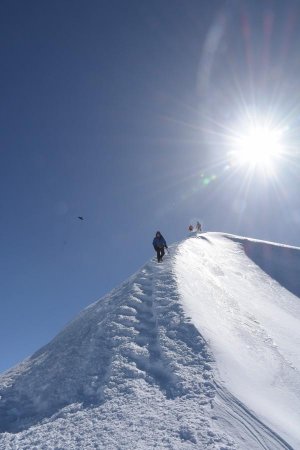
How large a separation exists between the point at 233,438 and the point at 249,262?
22.3m

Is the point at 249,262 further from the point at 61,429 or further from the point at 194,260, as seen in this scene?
the point at 61,429

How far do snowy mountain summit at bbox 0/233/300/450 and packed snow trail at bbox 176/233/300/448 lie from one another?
5 cm

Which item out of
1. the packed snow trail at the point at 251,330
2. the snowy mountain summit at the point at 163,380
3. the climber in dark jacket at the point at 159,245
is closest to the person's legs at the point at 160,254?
the climber in dark jacket at the point at 159,245

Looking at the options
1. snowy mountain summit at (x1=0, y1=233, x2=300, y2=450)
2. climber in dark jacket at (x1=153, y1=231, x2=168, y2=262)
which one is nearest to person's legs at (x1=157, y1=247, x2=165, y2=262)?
climber in dark jacket at (x1=153, y1=231, x2=168, y2=262)

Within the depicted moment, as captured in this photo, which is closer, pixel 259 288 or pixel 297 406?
pixel 297 406

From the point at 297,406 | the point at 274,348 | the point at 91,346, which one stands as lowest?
the point at 297,406

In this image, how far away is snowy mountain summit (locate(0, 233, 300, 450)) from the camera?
7.06m

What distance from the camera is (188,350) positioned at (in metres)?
9.94

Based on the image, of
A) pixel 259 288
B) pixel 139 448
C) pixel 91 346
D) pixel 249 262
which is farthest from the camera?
pixel 249 262

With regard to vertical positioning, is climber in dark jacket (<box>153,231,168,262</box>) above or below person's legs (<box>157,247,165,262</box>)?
above

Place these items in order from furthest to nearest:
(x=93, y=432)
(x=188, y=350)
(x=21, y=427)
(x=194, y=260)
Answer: (x=194, y=260)
(x=188, y=350)
(x=21, y=427)
(x=93, y=432)

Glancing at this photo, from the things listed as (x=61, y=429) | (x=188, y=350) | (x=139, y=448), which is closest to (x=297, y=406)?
(x=188, y=350)

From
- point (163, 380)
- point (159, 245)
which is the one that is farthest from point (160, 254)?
point (163, 380)

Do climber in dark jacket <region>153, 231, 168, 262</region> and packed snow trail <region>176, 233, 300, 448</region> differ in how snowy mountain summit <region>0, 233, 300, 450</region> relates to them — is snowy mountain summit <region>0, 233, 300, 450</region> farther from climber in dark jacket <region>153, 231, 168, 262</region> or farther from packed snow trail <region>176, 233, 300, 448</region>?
climber in dark jacket <region>153, 231, 168, 262</region>
